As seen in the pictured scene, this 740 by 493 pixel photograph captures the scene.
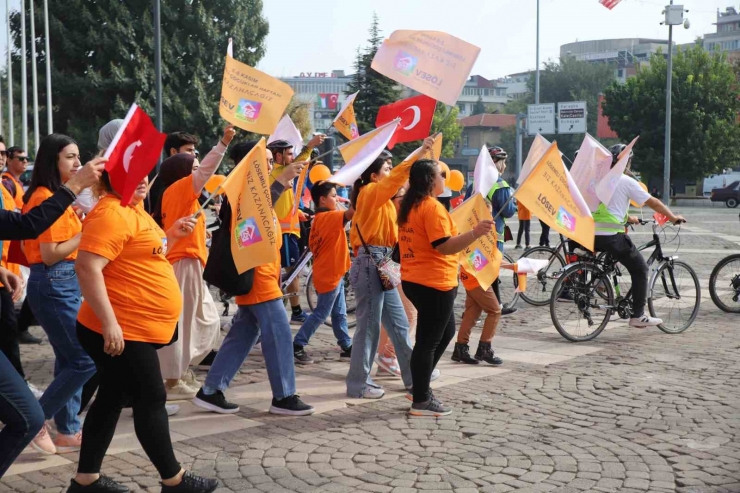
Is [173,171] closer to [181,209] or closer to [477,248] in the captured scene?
[181,209]

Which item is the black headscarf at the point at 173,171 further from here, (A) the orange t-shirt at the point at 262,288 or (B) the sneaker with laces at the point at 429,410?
(B) the sneaker with laces at the point at 429,410

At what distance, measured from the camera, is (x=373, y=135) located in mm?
6297

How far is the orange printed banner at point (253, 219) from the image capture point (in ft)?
16.8

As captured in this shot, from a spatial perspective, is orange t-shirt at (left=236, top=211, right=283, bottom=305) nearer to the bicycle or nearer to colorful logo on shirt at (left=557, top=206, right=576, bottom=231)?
colorful logo on shirt at (left=557, top=206, right=576, bottom=231)

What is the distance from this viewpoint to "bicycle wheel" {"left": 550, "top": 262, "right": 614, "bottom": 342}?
841cm

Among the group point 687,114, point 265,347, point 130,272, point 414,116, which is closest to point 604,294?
point 414,116

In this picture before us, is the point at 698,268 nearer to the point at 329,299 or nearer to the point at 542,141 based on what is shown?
the point at 542,141

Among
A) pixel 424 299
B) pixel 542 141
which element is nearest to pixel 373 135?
pixel 424 299

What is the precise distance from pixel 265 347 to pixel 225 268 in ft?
1.89

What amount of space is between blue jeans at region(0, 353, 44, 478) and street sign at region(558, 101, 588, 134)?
58.8m

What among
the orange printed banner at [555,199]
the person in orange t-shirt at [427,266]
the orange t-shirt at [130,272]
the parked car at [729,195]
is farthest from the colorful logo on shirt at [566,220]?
the parked car at [729,195]

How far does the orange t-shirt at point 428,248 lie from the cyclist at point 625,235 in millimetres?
3321

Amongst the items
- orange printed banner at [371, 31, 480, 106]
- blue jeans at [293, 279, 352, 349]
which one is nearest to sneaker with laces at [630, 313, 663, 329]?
blue jeans at [293, 279, 352, 349]

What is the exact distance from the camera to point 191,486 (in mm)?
3951
